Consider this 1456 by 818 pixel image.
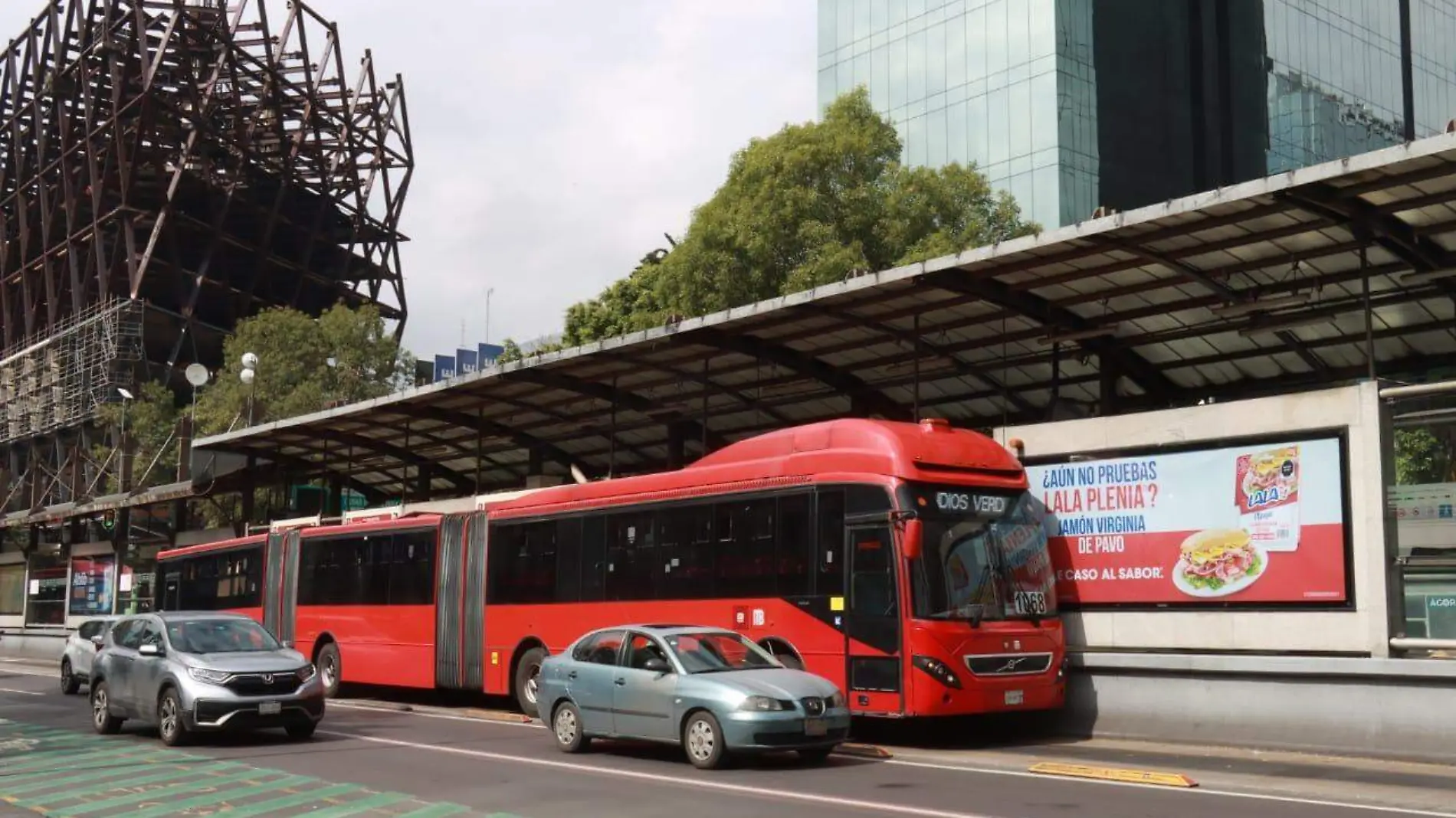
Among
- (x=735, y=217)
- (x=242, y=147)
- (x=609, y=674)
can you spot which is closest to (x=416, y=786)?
(x=609, y=674)

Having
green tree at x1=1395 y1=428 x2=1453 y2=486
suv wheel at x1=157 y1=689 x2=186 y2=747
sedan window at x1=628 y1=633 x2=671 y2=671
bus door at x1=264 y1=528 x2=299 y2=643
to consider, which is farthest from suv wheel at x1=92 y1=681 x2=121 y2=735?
green tree at x1=1395 y1=428 x2=1453 y2=486

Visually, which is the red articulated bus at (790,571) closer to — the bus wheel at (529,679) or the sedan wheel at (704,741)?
the bus wheel at (529,679)

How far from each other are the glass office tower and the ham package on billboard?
4536cm

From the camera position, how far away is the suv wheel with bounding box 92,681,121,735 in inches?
695

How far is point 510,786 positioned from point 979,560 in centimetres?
600

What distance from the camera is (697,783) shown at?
1226 cm

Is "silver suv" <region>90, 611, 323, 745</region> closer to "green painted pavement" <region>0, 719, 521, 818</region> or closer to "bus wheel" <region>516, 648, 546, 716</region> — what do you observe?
"green painted pavement" <region>0, 719, 521, 818</region>

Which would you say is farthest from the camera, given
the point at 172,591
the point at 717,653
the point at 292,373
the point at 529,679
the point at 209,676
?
the point at 292,373

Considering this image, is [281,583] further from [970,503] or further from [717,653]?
[970,503]

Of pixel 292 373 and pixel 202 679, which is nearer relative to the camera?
pixel 202 679

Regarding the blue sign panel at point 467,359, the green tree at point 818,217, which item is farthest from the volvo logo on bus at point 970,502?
the blue sign panel at point 467,359

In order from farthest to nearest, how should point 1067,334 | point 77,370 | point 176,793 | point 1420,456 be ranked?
point 77,370, point 1067,334, point 1420,456, point 176,793

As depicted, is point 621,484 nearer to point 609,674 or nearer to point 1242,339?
point 609,674

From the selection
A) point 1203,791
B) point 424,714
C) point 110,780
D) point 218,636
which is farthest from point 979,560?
point 424,714
